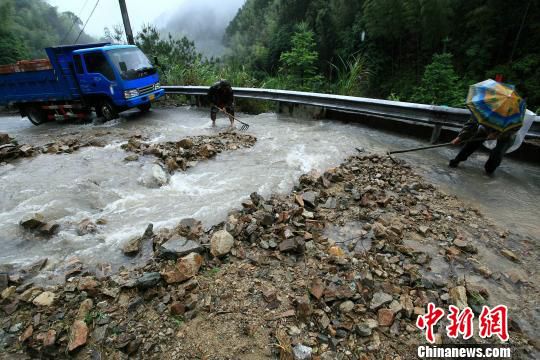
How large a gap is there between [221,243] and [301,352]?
1327 millimetres

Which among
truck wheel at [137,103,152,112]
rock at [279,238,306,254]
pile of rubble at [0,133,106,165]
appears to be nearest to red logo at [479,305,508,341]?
rock at [279,238,306,254]

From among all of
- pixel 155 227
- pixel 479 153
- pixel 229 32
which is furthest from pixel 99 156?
pixel 229 32

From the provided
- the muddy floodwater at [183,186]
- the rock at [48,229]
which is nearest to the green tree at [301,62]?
the muddy floodwater at [183,186]

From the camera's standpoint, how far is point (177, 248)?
3.04 meters

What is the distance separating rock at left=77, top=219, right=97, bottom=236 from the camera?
12.1 feet

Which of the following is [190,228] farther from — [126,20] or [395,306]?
[126,20]

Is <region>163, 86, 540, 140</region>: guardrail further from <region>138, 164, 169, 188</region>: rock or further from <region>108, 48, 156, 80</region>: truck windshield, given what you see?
<region>138, 164, 169, 188</region>: rock

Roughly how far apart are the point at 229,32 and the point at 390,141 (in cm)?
10045

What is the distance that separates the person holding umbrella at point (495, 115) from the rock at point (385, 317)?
330 cm

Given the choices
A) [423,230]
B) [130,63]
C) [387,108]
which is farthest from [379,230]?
[130,63]

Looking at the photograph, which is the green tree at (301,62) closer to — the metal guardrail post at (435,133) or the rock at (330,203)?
the metal guardrail post at (435,133)

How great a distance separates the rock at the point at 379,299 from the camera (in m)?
2.43

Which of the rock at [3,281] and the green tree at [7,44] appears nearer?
the rock at [3,281]

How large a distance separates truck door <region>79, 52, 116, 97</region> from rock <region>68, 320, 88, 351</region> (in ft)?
27.0
